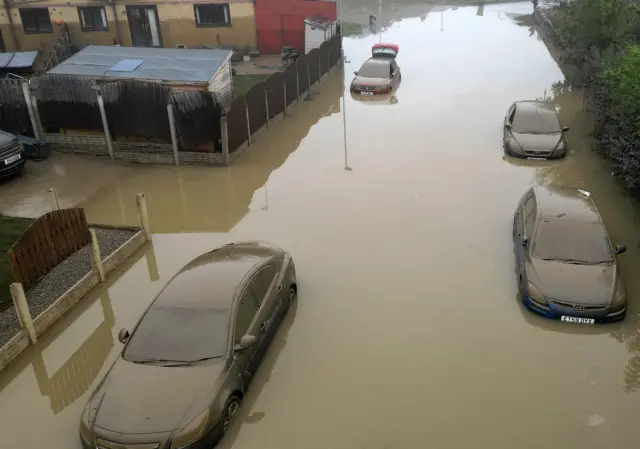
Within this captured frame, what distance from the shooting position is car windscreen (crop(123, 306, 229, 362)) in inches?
275

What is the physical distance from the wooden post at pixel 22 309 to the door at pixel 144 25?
71.1 feet

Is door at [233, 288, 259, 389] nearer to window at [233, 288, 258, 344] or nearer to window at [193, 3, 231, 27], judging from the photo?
window at [233, 288, 258, 344]

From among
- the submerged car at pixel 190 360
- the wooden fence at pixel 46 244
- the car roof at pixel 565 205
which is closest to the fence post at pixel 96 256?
the wooden fence at pixel 46 244

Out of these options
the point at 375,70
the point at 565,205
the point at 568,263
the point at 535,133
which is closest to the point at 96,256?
the point at 568,263

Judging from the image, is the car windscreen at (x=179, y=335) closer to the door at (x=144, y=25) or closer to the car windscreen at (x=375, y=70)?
the car windscreen at (x=375, y=70)

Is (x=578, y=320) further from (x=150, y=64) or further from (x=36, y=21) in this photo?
(x=36, y=21)

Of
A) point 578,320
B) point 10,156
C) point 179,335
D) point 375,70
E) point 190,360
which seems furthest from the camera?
point 375,70

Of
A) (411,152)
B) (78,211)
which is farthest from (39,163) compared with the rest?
(411,152)

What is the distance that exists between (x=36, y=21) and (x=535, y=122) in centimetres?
2393

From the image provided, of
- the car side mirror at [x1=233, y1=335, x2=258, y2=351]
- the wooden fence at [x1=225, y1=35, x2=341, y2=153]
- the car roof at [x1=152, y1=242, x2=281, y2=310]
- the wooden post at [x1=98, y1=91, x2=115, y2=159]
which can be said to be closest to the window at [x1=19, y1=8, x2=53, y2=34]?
the wooden fence at [x1=225, y1=35, x2=341, y2=153]

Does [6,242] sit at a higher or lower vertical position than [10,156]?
lower

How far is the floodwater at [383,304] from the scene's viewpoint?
7.15 m

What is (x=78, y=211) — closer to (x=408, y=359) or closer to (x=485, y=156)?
(x=408, y=359)

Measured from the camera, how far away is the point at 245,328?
7.46 m
